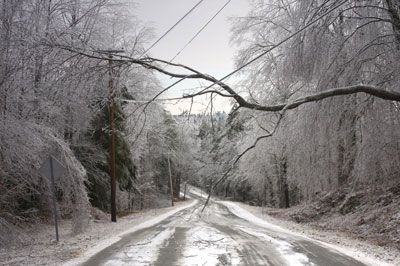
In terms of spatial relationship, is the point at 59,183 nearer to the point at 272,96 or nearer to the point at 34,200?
the point at 34,200

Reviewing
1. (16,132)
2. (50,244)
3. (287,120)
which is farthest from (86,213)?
(287,120)

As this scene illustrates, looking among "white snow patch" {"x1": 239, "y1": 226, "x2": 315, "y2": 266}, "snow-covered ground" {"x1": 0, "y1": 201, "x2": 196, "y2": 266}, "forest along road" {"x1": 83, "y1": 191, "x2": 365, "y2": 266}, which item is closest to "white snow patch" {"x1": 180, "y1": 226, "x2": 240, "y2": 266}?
"forest along road" {"x1": 83, "y1": 191, "x2": 365, "y2": 266}

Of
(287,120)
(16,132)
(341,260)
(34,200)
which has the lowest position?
(341,260)

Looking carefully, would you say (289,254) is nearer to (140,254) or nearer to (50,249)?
(140,254)

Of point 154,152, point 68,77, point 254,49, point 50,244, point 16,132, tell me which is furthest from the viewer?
point 154,152

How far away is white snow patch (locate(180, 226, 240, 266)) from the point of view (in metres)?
9.10

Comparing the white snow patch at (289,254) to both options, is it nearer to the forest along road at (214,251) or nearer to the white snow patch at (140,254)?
the forest along road at (214,251)

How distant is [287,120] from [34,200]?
34.4 feet

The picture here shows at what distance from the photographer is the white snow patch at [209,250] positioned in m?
9.10

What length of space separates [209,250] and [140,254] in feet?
5.09

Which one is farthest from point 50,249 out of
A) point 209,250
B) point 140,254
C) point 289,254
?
point 289,254

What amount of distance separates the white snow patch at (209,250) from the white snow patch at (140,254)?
682mm

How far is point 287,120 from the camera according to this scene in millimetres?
19812

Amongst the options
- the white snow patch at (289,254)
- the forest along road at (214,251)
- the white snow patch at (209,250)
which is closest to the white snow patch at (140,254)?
the forest along road at (214,251)
